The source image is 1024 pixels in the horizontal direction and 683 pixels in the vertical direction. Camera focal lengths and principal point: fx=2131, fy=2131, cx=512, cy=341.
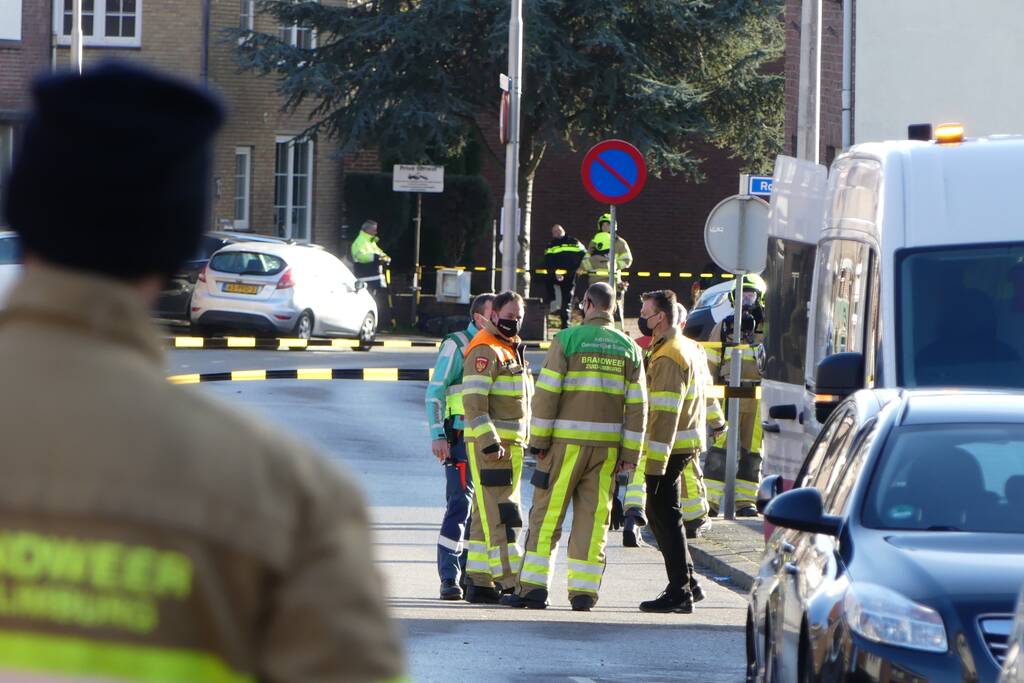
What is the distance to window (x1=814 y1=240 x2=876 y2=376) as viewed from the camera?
32.7 ft

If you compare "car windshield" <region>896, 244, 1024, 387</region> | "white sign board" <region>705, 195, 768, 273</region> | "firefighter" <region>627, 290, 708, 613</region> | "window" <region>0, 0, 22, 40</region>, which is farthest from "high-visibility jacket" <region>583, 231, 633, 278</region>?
"car windshield" <region>896, 244, 1024, 387</region>

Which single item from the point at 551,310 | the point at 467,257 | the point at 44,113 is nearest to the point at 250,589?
the point at 44,113

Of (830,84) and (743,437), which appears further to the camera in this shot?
(830,84)

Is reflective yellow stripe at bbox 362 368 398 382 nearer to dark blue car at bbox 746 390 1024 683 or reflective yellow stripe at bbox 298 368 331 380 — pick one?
reflective yellow stripe at bbox 298 368 331 380

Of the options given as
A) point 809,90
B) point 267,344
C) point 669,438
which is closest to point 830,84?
point 809,90

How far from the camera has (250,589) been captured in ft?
6.61

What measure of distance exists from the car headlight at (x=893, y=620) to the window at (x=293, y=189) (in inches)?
1441

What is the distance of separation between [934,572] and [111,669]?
4967mm

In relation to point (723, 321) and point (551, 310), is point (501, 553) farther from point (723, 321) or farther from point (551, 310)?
point (551, 310)

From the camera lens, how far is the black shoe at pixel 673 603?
1191 cm

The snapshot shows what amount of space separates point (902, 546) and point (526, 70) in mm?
32444

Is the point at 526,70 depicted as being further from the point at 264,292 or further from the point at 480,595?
the point at 480,595

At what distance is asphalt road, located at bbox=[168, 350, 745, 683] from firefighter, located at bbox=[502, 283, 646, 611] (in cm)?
26

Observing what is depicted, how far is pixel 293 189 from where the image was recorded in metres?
43.0
